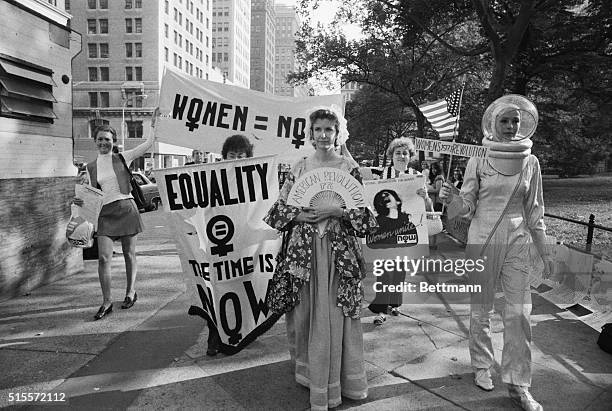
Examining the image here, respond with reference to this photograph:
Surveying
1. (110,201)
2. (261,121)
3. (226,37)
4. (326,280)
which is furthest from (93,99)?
(326,280)

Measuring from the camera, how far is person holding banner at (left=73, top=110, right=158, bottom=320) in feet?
15.3

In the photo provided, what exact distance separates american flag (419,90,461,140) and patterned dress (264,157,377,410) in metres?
2.07

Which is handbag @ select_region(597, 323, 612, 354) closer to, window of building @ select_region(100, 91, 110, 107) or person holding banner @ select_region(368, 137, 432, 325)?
person holding banner @ select_region(368, 137, 432, 325)

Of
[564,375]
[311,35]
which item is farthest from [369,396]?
[311,35]

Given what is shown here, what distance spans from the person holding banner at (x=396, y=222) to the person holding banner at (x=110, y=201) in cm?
263

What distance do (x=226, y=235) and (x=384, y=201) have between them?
1.70 metres

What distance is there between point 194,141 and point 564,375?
14.0 feet

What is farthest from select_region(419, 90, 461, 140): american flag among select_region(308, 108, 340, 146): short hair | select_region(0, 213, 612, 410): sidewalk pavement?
select_region(0, 213, 612, 410): sidewalk pavement

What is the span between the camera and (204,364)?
145 inches

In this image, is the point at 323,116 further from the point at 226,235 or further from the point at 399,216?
the point at 399,216

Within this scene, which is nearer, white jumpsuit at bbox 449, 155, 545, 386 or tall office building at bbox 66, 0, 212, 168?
white jumpsuit at bbox 449, 155, 545, 386

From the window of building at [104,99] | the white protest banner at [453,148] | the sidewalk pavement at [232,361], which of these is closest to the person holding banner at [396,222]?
the sidewalk pavement at [232,361]

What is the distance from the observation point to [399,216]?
468 centimetres

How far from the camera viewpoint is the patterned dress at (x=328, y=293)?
303 centimetres
